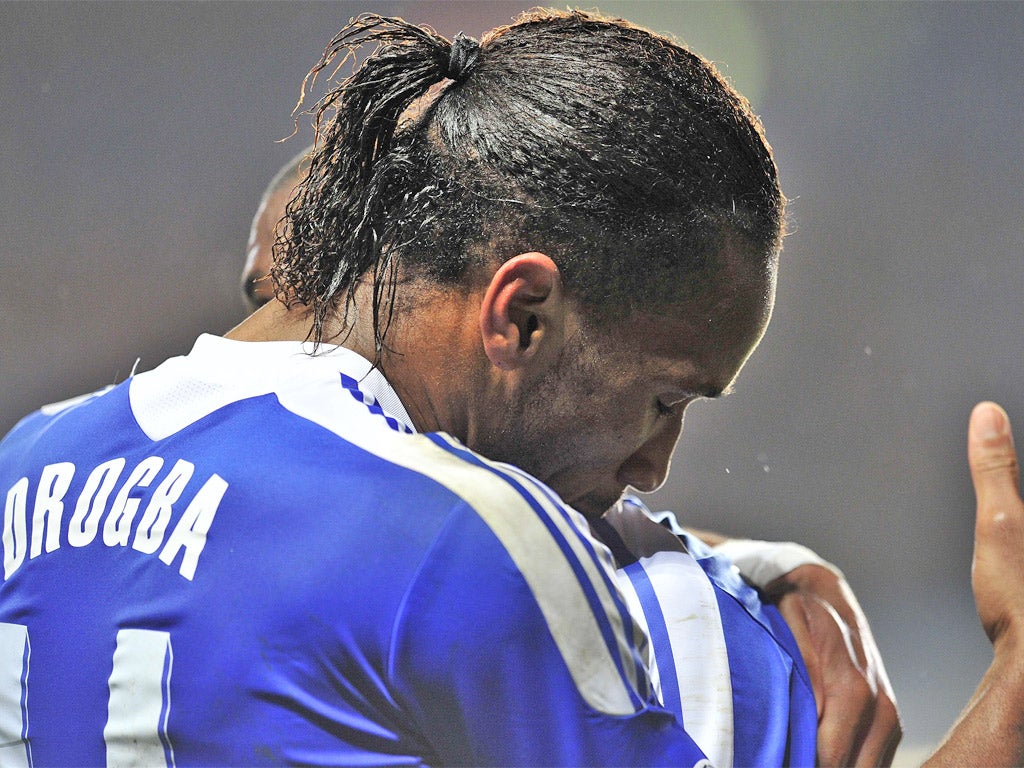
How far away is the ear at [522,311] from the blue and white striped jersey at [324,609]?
108 millimetres

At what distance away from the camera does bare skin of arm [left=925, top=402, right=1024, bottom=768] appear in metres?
0.82

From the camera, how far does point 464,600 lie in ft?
1.89

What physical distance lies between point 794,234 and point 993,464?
0.83 metres

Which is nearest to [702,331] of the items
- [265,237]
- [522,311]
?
[522,311]

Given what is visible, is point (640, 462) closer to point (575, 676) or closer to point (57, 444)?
point (575, 676)

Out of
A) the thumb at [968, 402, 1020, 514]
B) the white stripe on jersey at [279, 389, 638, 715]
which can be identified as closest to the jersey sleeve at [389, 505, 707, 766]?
the white stripe on jersey at [279, 389, 638, 715]

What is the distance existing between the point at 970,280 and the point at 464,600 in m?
2.02

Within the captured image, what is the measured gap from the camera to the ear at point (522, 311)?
0.75 m

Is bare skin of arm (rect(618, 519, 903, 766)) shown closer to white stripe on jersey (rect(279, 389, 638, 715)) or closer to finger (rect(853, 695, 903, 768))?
finger (rect(853, 695, 903, 768))

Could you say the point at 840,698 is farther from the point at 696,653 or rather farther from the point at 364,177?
the point at 364,177

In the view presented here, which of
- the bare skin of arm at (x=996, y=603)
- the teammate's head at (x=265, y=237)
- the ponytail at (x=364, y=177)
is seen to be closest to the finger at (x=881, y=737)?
the bare skin of arm at (x=996, y=603)

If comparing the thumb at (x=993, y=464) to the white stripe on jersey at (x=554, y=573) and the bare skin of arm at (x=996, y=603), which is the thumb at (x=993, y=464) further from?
the white stripe on jersey at (x=554, y=573)

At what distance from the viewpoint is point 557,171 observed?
0.75 meters

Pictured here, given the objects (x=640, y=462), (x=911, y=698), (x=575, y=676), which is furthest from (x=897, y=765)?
(x=575, y=676)
